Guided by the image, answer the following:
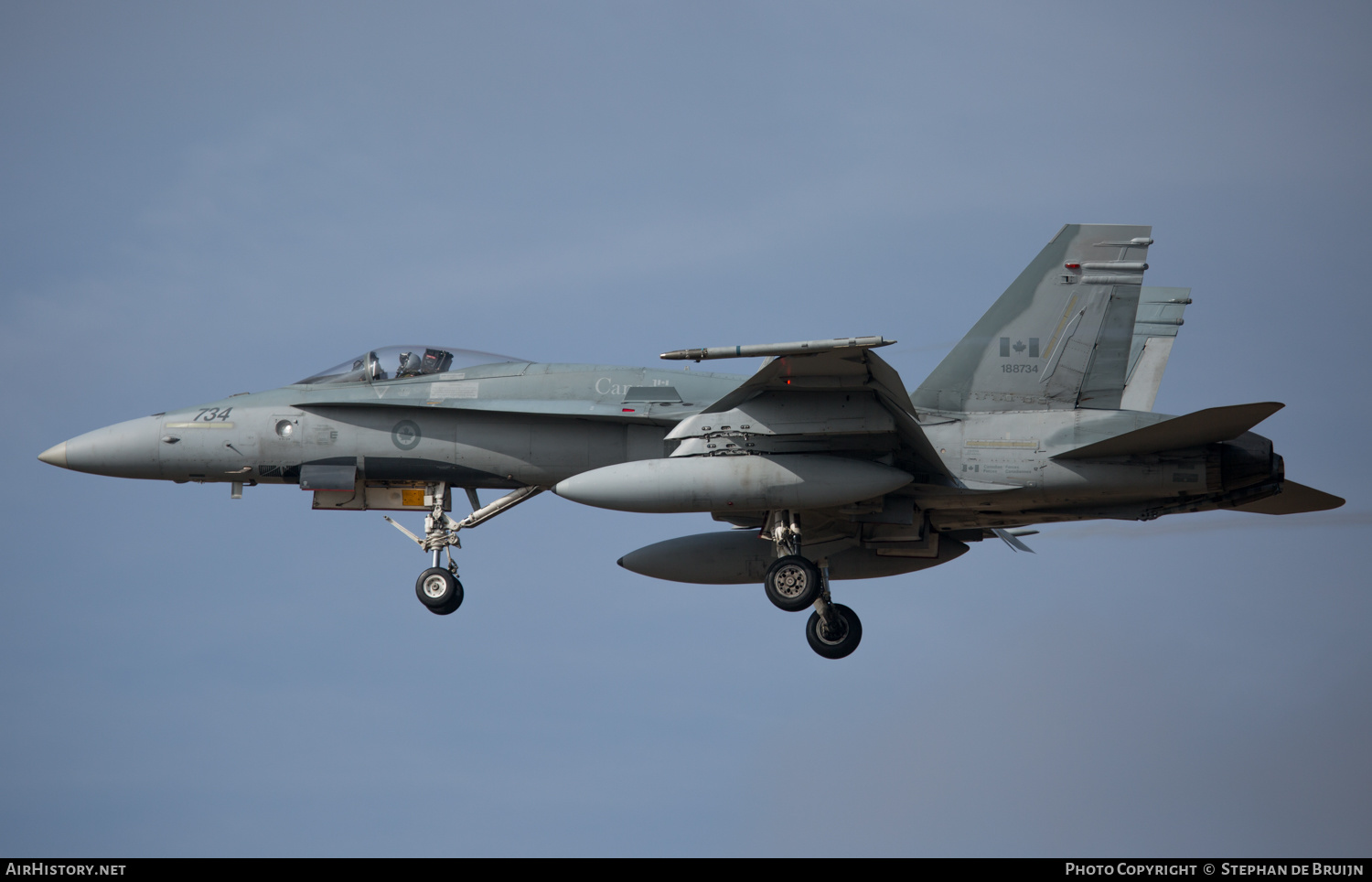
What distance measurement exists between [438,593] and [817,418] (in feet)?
18.3

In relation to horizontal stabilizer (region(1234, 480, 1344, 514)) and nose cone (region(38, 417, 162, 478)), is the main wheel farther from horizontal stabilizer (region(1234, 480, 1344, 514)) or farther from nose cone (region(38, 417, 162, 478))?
horizontal stabilizer (region(1234, 480, 1344, 514))

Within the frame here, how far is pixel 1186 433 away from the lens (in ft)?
52.7

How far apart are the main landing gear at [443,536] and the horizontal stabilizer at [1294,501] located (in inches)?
368

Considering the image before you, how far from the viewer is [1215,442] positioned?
54.6 ft

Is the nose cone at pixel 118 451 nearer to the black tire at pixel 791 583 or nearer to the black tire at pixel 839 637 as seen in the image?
the black tire at pixel 791 583

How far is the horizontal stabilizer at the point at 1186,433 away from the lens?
15.5 m

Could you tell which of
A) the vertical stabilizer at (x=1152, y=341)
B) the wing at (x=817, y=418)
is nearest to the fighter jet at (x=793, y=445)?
the wing at (x=817, y=418)

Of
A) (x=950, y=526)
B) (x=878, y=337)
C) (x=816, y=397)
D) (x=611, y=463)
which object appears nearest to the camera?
(x=878, y=337)

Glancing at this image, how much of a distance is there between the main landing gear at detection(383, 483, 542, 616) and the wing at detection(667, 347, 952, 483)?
317cm

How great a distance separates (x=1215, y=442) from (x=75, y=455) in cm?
1442

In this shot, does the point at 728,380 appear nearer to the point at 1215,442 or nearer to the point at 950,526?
the point at 950,526

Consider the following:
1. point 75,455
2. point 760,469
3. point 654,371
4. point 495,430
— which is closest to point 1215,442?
point 760,469

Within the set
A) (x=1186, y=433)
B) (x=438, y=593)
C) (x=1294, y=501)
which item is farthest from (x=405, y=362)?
(x=1294, y=501)

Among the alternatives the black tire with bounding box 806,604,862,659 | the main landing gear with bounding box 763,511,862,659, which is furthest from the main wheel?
the black tire with bounding box 806,604,862,659
